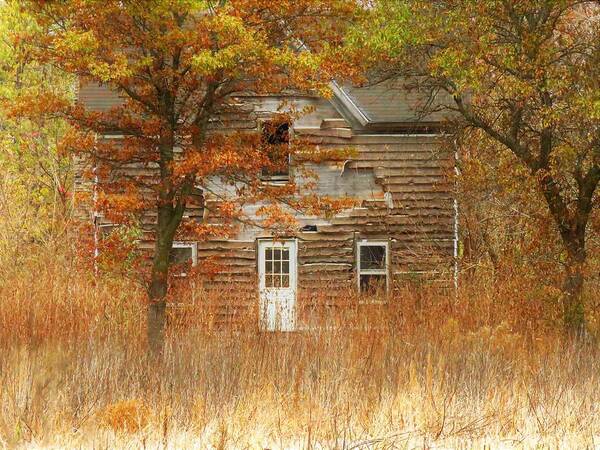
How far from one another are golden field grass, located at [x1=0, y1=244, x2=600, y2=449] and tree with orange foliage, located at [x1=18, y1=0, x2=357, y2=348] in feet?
5.29

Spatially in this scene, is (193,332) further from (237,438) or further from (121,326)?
(237,438)

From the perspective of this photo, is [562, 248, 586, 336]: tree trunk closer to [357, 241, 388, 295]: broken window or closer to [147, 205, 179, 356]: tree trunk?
[147, 205, 179, 356]: tree trunk

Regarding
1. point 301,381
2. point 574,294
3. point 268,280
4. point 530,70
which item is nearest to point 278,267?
point 268,280

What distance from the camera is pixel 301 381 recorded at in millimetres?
11352

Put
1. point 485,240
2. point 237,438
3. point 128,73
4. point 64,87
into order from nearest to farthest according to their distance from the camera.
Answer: point 237,438 → point 128,73 → point 485,240 → point 64,87

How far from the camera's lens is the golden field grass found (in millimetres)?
9883

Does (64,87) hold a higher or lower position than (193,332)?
higher

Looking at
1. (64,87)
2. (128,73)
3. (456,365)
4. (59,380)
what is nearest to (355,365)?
(456,365)

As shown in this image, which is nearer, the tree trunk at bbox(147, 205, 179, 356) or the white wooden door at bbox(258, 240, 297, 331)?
the tree trunk at bbox(147, 205, 179, 356)

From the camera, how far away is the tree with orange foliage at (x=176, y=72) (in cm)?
1323

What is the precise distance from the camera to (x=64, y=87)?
3288 cm

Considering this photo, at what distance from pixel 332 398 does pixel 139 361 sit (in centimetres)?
255

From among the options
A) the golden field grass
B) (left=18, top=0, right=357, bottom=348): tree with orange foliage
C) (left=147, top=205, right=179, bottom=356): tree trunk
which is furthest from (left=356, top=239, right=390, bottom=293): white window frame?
(left=147, top=205, right=179, bottom=356): tree trunk

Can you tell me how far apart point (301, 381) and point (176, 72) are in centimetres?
488
